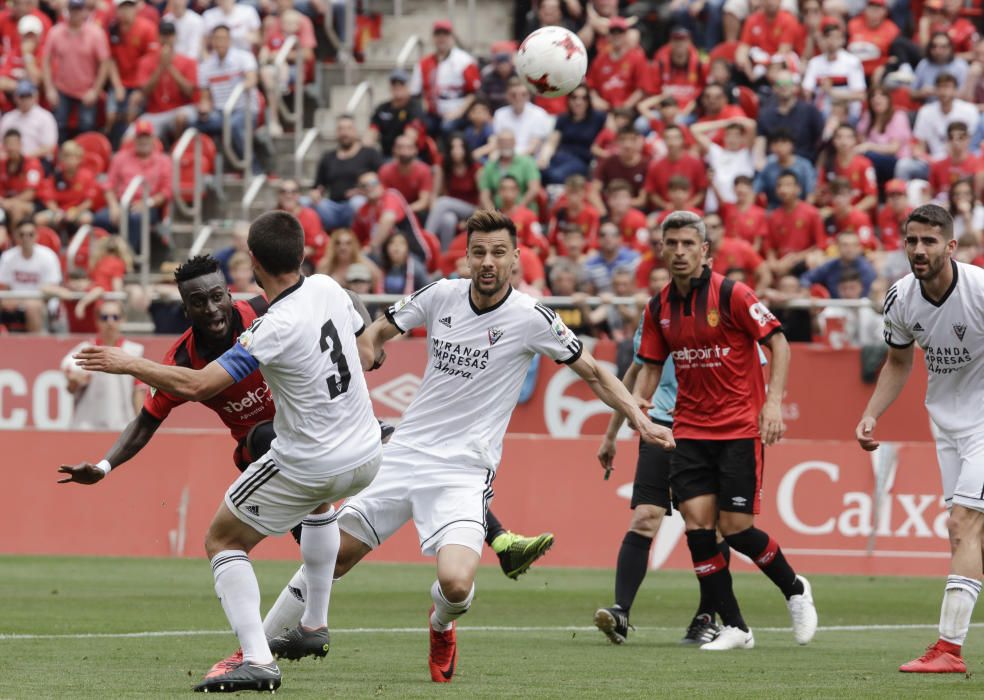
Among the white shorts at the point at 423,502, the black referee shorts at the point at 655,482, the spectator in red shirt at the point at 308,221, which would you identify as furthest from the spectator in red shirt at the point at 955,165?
the white shorts at the point at 423,502

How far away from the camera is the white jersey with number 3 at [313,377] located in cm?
800

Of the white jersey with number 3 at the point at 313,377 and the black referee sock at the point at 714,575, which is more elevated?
the white jersey with number 3 at the point at 313,377

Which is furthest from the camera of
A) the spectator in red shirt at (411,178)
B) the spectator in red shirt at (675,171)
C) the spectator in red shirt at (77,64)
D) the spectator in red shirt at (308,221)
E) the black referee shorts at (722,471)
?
the spectator in red shirt at (77,64)

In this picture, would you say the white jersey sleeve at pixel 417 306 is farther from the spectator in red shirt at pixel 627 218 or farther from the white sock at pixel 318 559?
the spectator in red shirt at pixel 627 218

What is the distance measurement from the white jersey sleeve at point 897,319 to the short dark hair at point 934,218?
455mm

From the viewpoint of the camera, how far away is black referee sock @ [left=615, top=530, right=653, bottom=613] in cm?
1128

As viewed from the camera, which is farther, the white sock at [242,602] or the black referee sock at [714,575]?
the black referee sock at [714,575]

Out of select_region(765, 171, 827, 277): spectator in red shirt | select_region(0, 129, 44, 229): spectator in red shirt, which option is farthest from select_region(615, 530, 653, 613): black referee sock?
select_region(0, 129, 44, 229): spectator in red shirt

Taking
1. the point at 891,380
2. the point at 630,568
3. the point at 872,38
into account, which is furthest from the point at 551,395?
the point at 891,380

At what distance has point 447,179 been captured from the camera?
22.4 metres

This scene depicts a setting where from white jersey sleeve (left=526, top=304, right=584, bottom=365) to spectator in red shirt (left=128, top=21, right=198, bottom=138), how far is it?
16.1 m

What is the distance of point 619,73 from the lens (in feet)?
76.2

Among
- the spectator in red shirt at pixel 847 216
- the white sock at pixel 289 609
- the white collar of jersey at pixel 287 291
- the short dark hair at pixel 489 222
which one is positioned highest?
the short dark hair at pixel 489 222

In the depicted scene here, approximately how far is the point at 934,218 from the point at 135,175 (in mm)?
15773
